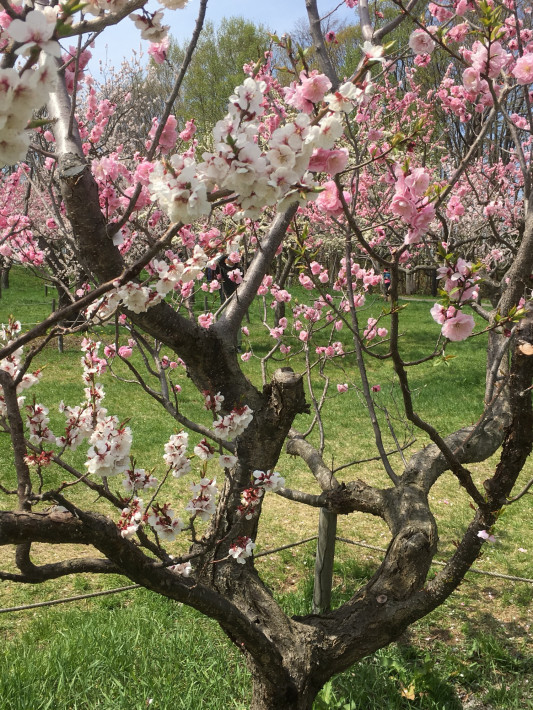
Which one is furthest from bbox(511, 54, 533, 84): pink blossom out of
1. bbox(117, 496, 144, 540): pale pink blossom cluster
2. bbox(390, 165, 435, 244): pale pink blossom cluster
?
bbox(117, 496, 144, 540): pale pink blossom cluster

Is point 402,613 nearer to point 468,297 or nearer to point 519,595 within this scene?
point 468,297

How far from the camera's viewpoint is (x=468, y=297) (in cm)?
153

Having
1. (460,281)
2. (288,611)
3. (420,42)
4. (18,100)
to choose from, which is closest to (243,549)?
(460,281)

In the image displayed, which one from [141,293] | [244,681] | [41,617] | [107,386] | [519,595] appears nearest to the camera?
[141,293]

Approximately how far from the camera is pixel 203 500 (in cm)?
209

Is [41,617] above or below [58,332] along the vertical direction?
below

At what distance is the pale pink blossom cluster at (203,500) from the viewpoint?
2.06 meters

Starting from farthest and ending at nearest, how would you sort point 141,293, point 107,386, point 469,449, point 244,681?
point 107,386, point 469,449, point 244,681, point 141,293

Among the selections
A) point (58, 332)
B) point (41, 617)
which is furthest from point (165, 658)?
point (58, 332)

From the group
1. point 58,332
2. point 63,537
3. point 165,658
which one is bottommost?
point 165,658

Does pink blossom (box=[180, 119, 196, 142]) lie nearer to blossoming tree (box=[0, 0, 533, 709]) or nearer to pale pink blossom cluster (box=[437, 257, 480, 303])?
blossoming tree (box=[0, 0, 533, 709])

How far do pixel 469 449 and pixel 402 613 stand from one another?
124 cm

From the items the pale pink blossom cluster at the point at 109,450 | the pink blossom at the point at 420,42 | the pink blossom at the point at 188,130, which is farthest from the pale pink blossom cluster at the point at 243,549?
the pink blossom at the point at 188,130

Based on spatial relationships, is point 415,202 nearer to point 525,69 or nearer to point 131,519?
point 131,519
